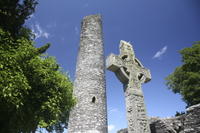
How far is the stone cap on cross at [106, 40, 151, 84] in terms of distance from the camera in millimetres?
5875

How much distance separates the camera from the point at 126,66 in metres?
6.09

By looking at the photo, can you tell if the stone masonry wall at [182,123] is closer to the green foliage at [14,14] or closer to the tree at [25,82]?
the tree at [25,82]

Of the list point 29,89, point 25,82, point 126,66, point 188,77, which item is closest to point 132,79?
point 126,66

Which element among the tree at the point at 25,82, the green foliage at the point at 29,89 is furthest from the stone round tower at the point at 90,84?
the green foliage at the point at 29,89

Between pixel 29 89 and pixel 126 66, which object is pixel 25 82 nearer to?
pixel 29 89

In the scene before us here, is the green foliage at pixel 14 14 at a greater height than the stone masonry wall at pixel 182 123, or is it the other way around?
the green foliage at pixel 14 14

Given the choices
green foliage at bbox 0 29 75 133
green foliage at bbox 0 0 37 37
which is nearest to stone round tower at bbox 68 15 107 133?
green foliage at bbox 0 29 75 133

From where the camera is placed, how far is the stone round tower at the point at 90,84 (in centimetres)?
979

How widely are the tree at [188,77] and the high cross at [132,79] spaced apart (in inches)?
516

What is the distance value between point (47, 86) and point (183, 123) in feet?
17.3

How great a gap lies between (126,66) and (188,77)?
1462 cm

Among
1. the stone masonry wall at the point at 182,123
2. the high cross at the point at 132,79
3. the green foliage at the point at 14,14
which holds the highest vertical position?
the green foliage at the point at 14,14

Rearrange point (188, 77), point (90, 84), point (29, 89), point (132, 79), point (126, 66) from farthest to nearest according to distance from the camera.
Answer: point (188, 77) → point (90, 84) → point (29, 89) → point (126, 66) → point (132, 79)

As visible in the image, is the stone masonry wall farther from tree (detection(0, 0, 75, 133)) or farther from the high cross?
tree (detection(0, 0, 75, 133))
